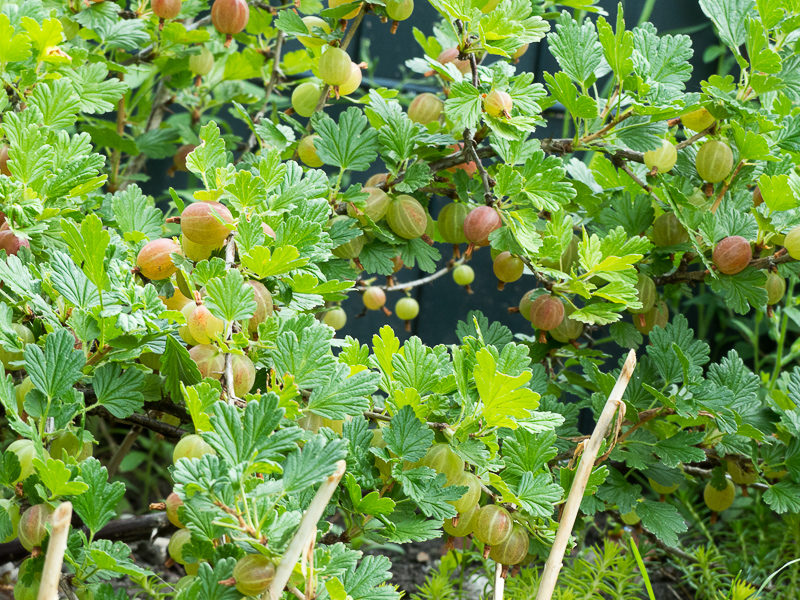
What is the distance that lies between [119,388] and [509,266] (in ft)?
1.30

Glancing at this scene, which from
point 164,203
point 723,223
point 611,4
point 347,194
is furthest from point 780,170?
point 164,203

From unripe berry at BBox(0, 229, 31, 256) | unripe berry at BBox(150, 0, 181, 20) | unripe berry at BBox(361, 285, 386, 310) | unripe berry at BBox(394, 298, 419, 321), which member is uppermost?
unripe berry at BBox(150, 0, 181, 20)

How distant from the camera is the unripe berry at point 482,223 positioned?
0.65m

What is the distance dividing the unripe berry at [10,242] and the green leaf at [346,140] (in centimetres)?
27

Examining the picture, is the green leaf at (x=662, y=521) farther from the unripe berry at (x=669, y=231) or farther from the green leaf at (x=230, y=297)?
the green leaf at (x=230, y=297)

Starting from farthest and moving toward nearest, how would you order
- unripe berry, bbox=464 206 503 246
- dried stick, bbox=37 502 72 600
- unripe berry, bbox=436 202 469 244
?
unripe berry, bbox=436 202 469 244 < unripe berry, bbox=464 206 503 246 < dried stick, bbox=37 502 72 600

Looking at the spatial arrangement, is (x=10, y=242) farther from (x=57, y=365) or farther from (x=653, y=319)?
(x=653, y=319)

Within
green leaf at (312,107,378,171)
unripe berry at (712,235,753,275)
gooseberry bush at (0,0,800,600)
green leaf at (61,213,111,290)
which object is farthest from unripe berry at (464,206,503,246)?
green leaf at (61,213,111,290)

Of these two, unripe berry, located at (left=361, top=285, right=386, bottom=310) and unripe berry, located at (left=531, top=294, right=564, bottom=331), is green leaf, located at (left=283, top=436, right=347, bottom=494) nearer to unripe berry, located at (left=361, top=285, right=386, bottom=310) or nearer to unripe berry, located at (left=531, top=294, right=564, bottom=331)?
unripe berry, located at (left=531, top=294, right=564, bottom=331)

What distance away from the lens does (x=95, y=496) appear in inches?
16.7

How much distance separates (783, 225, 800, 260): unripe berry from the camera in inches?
25.7

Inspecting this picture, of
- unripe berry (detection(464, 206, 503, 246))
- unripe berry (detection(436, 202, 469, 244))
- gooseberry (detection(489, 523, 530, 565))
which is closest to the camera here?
gooseberry (detection(489, 523, 530, 565))

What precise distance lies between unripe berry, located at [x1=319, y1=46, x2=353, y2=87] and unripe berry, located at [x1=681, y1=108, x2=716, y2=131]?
0.36 meters

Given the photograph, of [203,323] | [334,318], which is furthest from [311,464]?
[334,318]
